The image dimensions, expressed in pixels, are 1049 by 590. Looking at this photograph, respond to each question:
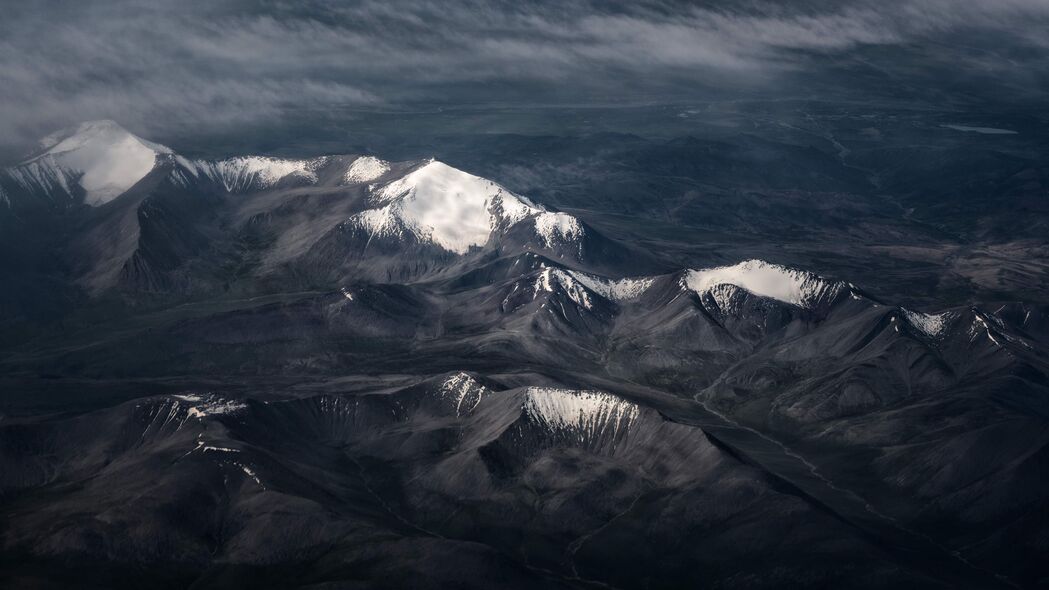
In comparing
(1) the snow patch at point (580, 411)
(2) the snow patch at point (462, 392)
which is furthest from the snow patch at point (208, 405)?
(1) the snow patch at point (580, 411)

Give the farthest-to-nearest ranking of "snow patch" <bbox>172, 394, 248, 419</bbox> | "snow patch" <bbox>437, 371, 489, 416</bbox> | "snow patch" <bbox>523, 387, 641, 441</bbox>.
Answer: "snow patch" <bbox>437, 371, 489, 416</bbox> < "snow patch" <bbox>523, 387, 641, 441</bbox> < "snow patch" <bbox>172, 394, 248, 419</bbox>

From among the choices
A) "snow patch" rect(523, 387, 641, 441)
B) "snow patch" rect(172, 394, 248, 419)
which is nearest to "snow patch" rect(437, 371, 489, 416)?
"snow patch" rect(523, 387, 641, 441)

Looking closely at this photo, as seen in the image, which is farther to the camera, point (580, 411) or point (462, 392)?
point (462, 392)

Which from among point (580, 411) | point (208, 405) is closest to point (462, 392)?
point (580, 411)

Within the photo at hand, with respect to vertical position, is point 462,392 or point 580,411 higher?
point 580,411

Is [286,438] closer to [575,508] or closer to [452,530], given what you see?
[452,530]

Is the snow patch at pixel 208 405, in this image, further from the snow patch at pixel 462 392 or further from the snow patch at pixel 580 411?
the snow patch at pixel 580 411

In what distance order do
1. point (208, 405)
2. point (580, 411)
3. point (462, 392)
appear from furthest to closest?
point (462, 392) → point (580, 411) → point (208, 405)

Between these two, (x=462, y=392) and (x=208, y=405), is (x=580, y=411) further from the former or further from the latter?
(x=208, y=405)

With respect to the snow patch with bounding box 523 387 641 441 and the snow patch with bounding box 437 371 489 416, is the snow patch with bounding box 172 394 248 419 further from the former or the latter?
the snow patch with bounding box 523 387 641 441

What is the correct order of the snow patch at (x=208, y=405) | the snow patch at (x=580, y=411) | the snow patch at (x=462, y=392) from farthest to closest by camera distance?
the snow patch at (x=462, y=392)
the snow patch at (x=580, y=411)
the snow patch at (x=208, y=405)

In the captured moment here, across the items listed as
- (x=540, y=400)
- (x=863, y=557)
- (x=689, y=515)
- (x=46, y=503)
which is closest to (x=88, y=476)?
(x=46, y=503)
